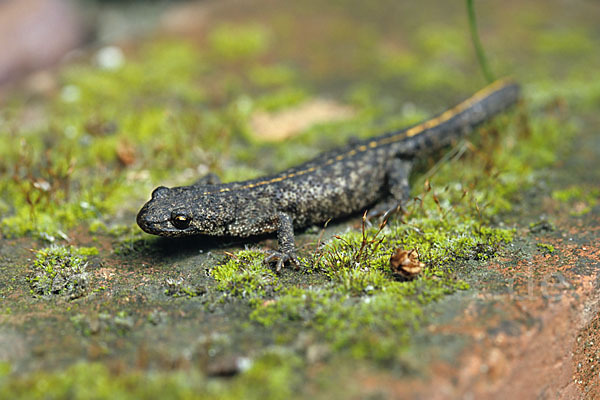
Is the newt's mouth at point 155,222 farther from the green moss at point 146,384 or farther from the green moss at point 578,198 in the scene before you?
the green moss at point 578,198

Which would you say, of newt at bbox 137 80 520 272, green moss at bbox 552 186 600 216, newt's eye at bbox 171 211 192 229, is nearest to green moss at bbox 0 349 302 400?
newt at bbox 137 80 520 272

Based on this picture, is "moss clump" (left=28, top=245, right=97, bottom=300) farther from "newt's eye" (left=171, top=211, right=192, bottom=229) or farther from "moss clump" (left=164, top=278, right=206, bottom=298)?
"newt's eye" (left=171, top=211, right=192, bottom=229)

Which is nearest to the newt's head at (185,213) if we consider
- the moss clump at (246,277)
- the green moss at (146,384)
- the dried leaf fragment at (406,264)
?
the moss clump at (246,277)

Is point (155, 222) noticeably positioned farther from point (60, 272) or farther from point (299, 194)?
point (299, 194)

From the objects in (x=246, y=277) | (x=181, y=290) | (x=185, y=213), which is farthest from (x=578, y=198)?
(x=181, y=290)

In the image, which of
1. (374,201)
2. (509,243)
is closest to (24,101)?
(374,201)

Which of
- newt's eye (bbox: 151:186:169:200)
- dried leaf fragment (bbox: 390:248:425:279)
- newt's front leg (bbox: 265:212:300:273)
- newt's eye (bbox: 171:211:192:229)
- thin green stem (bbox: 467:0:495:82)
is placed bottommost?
newt's front leg (bbox: 265:212:300:273)

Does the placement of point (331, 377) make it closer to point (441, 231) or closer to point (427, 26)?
point (441, 231)
